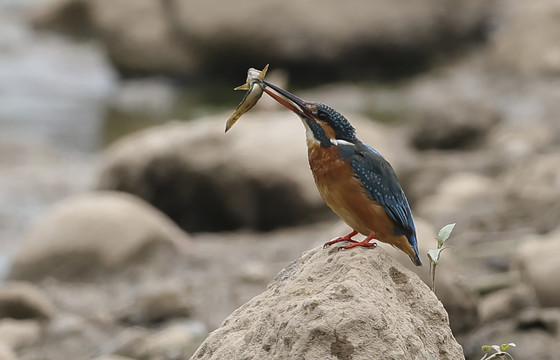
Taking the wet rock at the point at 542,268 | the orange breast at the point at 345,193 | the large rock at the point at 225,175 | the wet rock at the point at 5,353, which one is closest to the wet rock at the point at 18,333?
the wet rock at the point at 5,353

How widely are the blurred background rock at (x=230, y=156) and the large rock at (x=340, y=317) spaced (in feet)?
8.75

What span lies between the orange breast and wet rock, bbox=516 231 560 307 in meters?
3.68

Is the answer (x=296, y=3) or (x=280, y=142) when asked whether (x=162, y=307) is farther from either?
(x=296, y=3)

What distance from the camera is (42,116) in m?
18.3

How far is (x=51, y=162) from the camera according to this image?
15469 millimetres

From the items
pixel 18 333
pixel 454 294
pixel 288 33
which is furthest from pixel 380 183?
pixel 288 33

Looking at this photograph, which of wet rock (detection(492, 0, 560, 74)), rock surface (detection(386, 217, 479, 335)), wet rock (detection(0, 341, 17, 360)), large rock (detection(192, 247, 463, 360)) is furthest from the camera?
wet rock (detection(492, 0, 560, 74))

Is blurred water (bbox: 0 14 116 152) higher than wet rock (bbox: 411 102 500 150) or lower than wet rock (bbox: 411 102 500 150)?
higher

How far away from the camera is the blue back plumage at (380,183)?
391cm

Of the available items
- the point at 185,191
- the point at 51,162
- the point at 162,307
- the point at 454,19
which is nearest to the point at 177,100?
the point at 51,162

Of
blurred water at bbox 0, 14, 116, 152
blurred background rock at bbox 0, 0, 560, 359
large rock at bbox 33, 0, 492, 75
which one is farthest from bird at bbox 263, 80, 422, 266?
large rock at bbox 33, 0, 492, 75

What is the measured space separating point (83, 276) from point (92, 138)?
763 centimetres

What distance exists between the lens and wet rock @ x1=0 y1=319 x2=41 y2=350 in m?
7.89

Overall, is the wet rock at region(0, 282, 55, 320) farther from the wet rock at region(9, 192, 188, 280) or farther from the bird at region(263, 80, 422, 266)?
the bird at region(263, 80, 422, 266)
